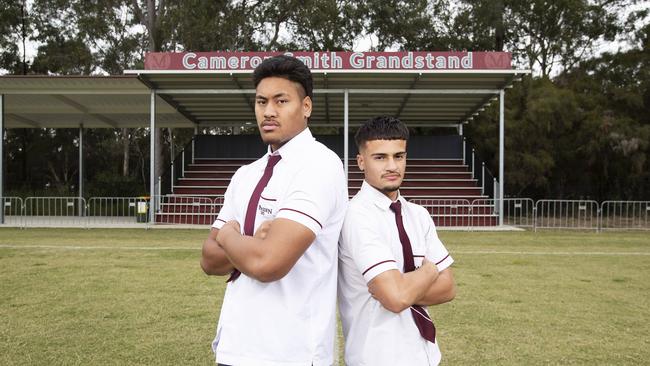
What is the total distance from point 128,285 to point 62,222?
40.5 feet

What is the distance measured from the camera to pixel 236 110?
23.2 metres

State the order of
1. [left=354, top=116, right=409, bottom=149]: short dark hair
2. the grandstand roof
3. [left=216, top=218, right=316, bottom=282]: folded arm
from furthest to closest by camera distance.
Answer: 1. the grandstand roof
2. [left=354, top=116, right=409, bottom=149]: short dark hair
3. [left=216, top=218, right=316, bottom=282]: folded arm

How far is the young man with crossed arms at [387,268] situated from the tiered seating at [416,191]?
49.8 feet

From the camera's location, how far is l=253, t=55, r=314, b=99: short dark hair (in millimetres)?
2133

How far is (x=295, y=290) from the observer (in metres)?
1.99

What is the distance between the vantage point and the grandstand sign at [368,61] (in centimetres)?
1673

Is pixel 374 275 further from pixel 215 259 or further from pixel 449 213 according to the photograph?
pixel 449 213

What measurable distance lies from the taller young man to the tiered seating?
15378 mm

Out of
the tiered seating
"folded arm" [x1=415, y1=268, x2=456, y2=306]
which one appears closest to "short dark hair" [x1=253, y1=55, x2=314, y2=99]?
"folded arm" [x1=415, y1=268, x2=456, y2=306]

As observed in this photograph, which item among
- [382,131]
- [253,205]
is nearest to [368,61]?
[382,131]

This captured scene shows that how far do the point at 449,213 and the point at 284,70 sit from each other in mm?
17497

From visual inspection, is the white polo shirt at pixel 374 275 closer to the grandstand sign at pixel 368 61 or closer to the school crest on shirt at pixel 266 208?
the school crest on shirt at pixel 266 208

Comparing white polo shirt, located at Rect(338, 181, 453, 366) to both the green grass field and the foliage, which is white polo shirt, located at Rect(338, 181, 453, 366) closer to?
the green grass field

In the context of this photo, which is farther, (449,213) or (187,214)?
(449,213)
